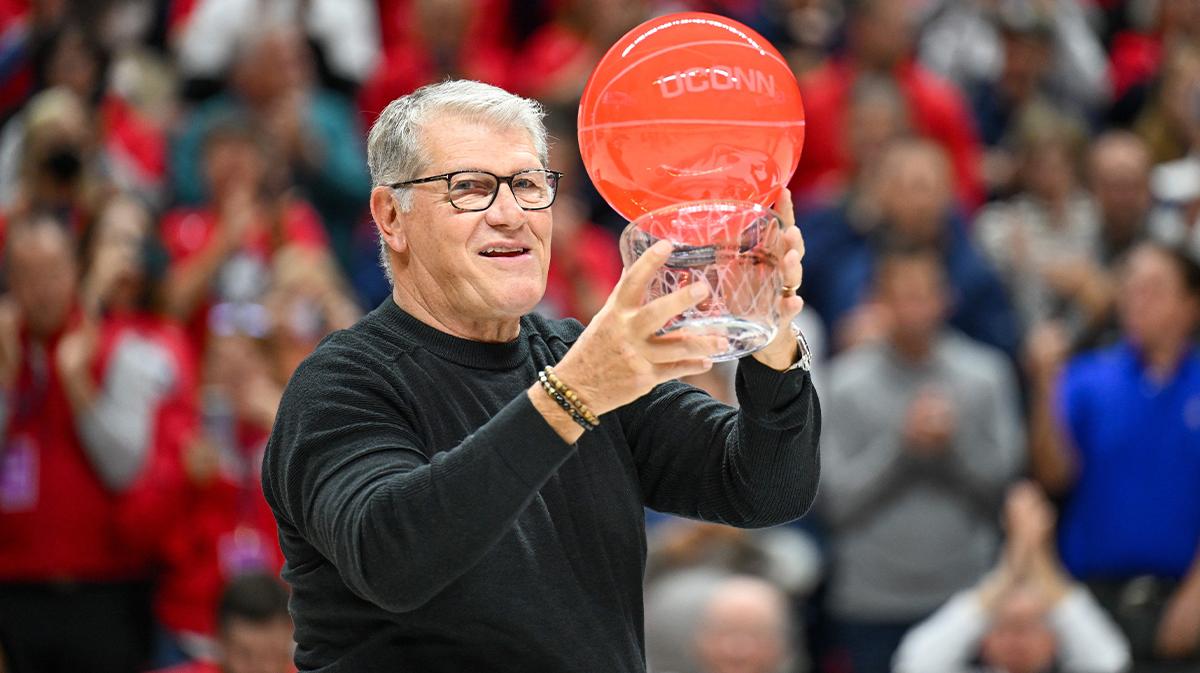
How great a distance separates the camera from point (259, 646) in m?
4.45

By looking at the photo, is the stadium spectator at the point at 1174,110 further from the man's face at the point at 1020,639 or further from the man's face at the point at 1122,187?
the man's face at the point at 1020,639

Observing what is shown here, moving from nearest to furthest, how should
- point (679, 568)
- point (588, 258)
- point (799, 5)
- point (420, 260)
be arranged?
point (420, 260), point (679, 568), point (588, 258), point (799, 5)

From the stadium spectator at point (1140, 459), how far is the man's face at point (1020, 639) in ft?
1.41

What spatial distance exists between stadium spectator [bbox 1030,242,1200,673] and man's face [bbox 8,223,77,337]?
326cm

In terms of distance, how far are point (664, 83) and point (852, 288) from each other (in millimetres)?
4263

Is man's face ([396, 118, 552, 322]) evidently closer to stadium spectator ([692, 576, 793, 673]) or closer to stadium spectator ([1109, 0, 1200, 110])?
stadium spectator ([692, 576, 793, 673])

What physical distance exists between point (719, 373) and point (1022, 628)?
129 centimetres

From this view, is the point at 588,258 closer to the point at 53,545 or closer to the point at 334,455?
the point at 53,545

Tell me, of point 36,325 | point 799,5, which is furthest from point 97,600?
point 799,5

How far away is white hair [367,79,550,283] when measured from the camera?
7.30 ft

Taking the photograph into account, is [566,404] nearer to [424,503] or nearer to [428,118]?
[424,503]

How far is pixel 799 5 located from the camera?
8.15m

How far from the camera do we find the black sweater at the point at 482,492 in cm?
192

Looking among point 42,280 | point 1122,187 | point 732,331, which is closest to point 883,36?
point 1122,187
